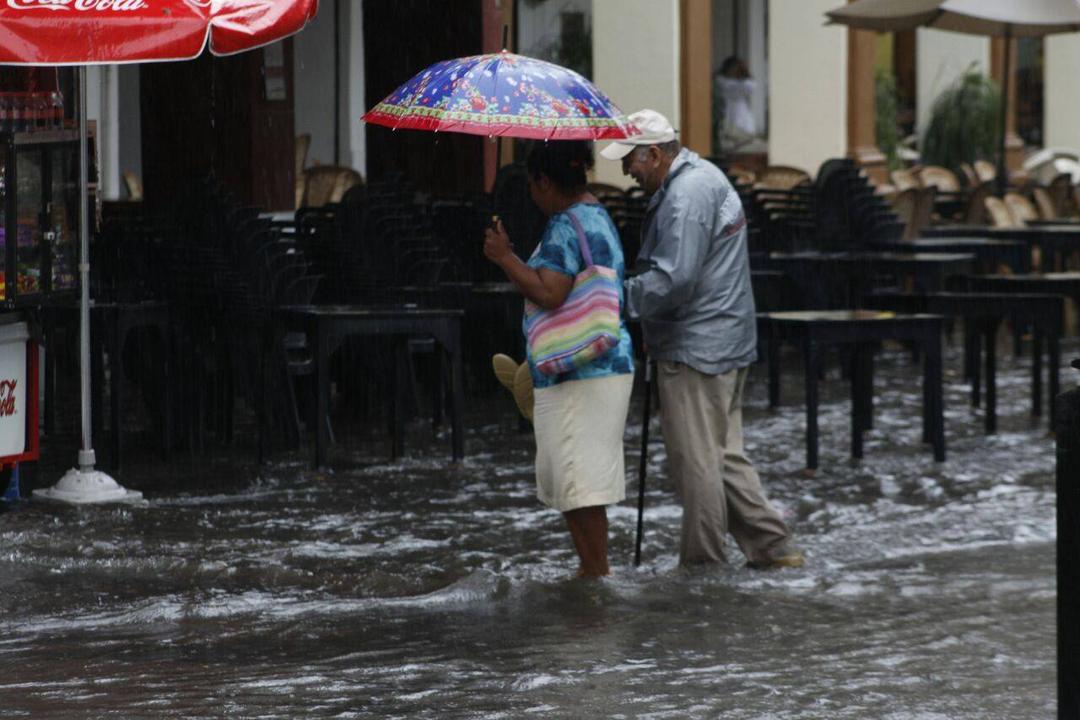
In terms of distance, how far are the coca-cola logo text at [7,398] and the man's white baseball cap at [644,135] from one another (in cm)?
281

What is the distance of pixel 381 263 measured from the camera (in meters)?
12.1

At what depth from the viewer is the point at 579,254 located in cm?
789

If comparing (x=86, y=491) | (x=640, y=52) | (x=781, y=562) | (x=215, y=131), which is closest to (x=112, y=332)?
(x=86, y=491)

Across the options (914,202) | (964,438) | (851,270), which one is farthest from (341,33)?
(964,438)

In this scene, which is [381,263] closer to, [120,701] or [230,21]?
[230,21]

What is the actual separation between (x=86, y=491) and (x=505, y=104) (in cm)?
302

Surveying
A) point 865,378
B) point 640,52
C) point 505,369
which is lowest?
point 865,378

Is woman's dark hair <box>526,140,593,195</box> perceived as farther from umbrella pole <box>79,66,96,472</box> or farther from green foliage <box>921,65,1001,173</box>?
green foliage <box>921,65,1001,173</box>

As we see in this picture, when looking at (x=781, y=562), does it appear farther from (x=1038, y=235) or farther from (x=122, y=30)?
(x=1038, y=235)

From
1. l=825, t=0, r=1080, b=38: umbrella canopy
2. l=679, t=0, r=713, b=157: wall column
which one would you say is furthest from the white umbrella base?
l=679, t=0, r=713, b=157: wall column

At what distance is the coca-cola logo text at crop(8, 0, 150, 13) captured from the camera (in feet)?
28.2

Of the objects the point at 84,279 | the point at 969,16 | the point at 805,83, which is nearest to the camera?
the point at 84,279

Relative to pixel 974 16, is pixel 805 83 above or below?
below

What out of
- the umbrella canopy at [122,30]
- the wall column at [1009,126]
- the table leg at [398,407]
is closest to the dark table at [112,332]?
the table leg at [398,407]
